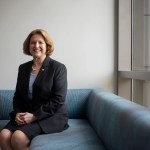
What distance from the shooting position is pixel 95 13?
3059mm

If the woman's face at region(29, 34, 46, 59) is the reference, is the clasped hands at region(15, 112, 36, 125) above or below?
below

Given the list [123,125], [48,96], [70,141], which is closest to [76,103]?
[48,96]

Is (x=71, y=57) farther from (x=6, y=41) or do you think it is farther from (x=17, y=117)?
(x=17, y=117)

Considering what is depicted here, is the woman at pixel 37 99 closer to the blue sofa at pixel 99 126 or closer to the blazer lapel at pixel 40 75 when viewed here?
the blazer lapel at pixel 40 75

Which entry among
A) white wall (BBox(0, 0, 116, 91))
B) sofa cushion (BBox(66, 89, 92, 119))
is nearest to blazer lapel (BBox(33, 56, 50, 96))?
sofa cushion (BBox(66, 89, 92, 119))

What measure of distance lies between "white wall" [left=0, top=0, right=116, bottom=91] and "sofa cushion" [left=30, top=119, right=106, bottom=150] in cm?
103

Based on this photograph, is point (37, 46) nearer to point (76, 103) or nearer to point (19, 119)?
point (19, 119)

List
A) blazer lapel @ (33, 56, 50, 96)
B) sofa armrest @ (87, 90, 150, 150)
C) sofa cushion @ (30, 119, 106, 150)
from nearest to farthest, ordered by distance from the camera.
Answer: sofa armrest @ (87, 90, 150, 150) < sofa cushion @ (30, 119, 106, 150) < blazer lapel @ (33, 56, 50, 96)

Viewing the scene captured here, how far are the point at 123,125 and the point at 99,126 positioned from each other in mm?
612

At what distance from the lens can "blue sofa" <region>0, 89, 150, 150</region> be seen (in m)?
1.25

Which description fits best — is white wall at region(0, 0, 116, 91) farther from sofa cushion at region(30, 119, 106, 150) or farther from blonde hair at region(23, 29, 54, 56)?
sofa cushion at region(30, 119, 106, 150)

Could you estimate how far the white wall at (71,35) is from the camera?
2979 mm

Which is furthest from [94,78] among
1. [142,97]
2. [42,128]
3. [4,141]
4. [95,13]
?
[4,141]

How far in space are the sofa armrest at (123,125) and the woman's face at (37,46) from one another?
72 cm
